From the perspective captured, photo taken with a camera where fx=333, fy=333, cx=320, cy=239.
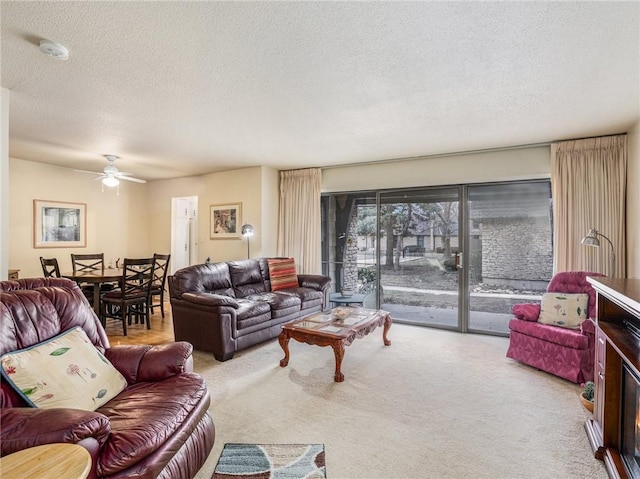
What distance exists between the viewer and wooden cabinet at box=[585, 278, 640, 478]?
68.4 inches

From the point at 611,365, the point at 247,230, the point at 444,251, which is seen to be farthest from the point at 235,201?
the point at 611,365

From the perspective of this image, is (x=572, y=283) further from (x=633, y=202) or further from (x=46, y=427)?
(x=46, y=427)

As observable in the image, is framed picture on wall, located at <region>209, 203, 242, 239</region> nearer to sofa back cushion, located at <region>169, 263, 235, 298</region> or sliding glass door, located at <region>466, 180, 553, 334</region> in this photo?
sofa back cushion, located at <region>169, 263, 235, 298</region>

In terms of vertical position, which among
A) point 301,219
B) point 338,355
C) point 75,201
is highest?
point 75,201

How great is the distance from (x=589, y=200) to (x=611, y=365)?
2.65 m

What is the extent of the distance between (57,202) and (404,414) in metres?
6.27

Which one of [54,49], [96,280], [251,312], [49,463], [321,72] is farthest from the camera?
[96,280]

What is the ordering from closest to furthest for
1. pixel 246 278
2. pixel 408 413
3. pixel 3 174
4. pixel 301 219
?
pixel 408 413, pixel 3 174, pixel 246 278, pixel 301 219

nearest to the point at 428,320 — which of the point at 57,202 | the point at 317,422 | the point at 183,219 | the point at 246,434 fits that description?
the point at 317,422

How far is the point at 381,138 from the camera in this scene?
4012 mm

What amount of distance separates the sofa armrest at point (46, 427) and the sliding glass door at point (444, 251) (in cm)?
392

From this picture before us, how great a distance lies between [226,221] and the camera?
6.01m

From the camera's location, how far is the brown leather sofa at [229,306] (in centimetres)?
356

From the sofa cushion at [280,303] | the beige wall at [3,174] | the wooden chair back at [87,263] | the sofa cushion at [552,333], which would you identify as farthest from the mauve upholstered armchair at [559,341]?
the wooden chair back at [87,263]
